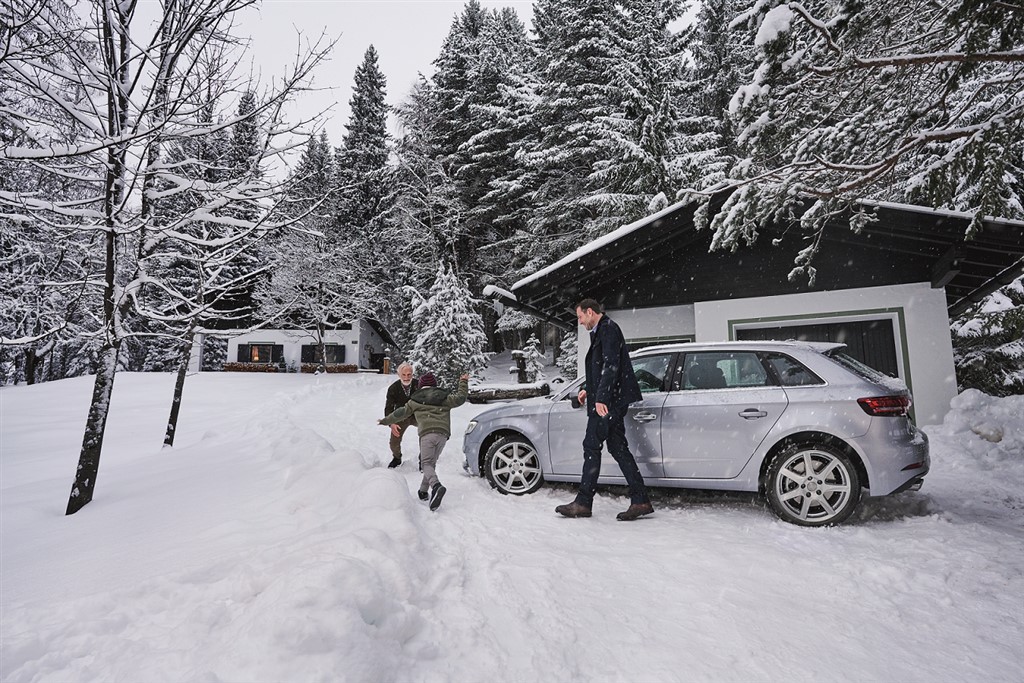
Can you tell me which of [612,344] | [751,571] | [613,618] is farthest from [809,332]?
[613,618]

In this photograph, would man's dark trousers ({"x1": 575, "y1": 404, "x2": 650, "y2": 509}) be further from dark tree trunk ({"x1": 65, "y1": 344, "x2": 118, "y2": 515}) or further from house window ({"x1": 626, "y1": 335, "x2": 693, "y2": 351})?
house window ({"x1": 626, "y1": 335, "x2": 693, "y2": 351})

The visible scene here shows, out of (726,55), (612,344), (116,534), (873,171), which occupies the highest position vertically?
(726,55)

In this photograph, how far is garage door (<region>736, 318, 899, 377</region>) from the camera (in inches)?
350

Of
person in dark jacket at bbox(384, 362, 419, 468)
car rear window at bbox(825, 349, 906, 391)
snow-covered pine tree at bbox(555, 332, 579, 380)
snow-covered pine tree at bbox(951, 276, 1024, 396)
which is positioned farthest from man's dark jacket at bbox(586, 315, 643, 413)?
snow-covered pine tree at bbox(555, 332, 579, 380)

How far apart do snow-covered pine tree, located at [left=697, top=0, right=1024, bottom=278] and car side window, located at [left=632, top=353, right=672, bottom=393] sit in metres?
1.52

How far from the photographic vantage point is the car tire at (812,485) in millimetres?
4184

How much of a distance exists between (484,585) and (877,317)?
913 centimetres

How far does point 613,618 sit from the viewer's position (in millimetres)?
2799

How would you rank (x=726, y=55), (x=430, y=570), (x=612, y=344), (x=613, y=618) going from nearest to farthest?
(x=613, y=618) → (x=430, y=570) → (x=612, y=344) → (x=726, y=55)

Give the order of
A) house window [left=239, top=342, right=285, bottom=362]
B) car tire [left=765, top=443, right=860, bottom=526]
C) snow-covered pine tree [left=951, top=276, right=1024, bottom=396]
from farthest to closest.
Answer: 1. house window [left=239, top=342, right=285, bottom=362]
2. snow-covered pine tree [left=951, top=276, right=1024, bottom=396]
3. car tire [left=765, top=443, right=860, bottom=526]

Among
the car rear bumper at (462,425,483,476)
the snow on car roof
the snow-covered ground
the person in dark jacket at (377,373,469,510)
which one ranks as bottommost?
the snow-covered ground

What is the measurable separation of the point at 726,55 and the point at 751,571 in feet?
92.5

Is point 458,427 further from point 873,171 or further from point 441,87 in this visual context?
point 441,87

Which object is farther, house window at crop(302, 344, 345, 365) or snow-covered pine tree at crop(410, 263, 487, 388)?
house window at crop(302, 344, 345, 365)
